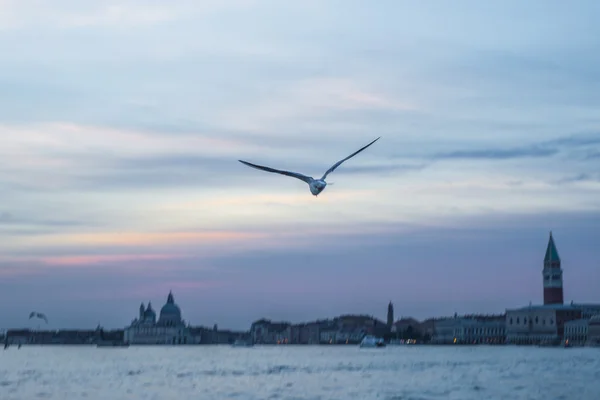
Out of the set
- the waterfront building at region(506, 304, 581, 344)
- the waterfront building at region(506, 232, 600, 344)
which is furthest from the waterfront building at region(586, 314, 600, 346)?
the waterfront building at region(506, 304, 581, 344)

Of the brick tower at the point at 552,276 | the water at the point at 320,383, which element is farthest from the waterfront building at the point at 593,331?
the water at the point at 320,383

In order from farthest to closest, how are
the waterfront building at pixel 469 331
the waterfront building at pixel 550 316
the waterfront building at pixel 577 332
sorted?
the waterfront building at pixel 469 331, the waterfront building at pixel 550 316, the waterfront building at pixel 577 332

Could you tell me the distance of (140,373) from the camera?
203 ft

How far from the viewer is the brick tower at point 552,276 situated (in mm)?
151375

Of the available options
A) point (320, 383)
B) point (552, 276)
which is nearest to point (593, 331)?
point (552, 276)

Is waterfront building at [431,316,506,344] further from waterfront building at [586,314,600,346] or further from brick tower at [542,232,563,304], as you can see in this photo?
waterfront building at [586,314,600,346]

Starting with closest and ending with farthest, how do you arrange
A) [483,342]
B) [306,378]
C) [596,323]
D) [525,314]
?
[306,378] < [596,323] < [525,314] < [483,342]

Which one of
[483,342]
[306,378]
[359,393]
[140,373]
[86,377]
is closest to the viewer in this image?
[359,393]

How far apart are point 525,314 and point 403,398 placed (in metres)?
112

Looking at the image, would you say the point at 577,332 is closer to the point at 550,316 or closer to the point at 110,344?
the point at 550,316

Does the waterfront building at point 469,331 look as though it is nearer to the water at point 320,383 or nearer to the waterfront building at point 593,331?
the waterfront building at point 593,331

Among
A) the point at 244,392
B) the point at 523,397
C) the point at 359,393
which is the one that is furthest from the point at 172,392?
the point at 523,397

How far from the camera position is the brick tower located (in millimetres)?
151375

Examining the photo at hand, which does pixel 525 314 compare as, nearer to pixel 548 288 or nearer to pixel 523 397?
pixel 548 288
